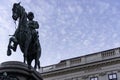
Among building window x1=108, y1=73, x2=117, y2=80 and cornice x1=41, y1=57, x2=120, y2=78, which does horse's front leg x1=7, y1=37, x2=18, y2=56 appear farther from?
cornice x1=41, y1=57, x2=120, y2=78

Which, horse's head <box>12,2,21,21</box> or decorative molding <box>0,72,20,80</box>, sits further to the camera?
horse's head <box>12,2,21,21</box>

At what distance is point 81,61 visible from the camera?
44.3 meters

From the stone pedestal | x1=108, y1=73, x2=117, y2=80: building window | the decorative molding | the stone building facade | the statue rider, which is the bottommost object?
the decorative molding

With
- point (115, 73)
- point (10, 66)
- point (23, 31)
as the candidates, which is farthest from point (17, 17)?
point (115, 73)

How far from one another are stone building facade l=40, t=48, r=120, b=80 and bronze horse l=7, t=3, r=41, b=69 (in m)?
30.8

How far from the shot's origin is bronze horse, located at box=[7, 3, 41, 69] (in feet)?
36.3

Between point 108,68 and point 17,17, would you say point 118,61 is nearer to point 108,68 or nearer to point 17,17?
point 108,68

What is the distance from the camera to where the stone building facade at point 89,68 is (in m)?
41.9

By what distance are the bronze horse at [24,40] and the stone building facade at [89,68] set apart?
30841 millimetres

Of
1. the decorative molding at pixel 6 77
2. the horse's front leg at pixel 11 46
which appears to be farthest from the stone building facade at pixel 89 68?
the decorative molding at pixel 6 77

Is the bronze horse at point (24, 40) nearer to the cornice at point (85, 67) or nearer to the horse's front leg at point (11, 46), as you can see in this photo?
the horse's front leg at point (11, 46)

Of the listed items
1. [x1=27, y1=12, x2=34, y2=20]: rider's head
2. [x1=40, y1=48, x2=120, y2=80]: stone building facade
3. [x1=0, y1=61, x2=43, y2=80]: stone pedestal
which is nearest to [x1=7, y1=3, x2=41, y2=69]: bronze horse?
[x1=27, y1=12, x2=34, y2=20]: rider's head

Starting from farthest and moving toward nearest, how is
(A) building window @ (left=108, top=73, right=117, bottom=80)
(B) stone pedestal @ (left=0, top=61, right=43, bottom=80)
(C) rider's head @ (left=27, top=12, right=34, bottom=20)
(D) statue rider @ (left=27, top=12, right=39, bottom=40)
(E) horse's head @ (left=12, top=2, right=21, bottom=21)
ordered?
(A) building window @ (left=108, top=73, right=117, bottom=80) → (C) rider's head @ (left=27, top=12, right=34, bottom=20) → (E) horse's head @ (left=12, top=2, right=21, bottom=21) → (D) statue rider @ (left=27, top=12, right=39, bottom=40) → (B) stone pedestal @ (left=0, top=61, right=43, bottom=80)

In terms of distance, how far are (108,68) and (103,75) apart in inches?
41.9
